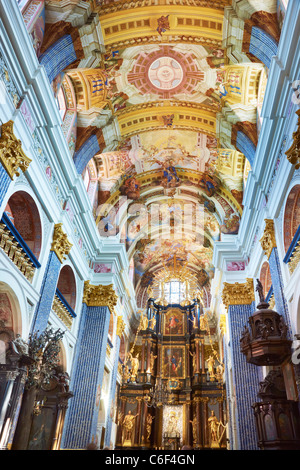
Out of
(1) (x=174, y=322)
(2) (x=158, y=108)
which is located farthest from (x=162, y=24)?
(1) (x=174, y=322)

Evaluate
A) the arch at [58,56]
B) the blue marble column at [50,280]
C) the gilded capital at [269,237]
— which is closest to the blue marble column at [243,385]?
the gilded capital at [269,237]

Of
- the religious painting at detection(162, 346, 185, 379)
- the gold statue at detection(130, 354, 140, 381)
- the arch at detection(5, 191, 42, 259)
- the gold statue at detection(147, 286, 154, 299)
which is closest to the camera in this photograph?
the arch at detection(5, 191, 42, 259)

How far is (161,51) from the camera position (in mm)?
11570

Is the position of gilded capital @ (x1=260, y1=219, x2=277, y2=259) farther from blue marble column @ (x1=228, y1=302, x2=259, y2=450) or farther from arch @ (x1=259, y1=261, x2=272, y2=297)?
blue marble column @ (x1=228, y1=302, x2=259, y2=450)

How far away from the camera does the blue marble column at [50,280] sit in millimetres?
9062

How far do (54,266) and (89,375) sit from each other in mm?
4451

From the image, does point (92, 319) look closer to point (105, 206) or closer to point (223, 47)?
point (105, 206)

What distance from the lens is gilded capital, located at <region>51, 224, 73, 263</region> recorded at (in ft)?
34.1

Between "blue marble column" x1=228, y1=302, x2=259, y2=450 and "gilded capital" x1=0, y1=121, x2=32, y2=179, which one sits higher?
"gilded capital" x1=0, y1=121, x2=32, y2=179

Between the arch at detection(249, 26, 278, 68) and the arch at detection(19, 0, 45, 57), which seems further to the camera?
the arch at detection(249, 26, 278, 68)

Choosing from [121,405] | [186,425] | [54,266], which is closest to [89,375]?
[54,266]

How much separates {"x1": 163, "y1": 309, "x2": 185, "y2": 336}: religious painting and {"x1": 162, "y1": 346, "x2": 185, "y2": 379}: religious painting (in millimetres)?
1140

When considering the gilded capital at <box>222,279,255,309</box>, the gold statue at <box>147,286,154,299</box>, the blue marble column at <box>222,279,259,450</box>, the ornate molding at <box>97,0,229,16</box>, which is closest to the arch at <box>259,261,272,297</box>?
the blue marble column at <box>222,279,259,450</box>

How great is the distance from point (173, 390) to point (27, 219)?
15320 mm
